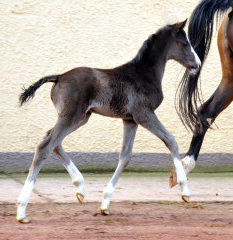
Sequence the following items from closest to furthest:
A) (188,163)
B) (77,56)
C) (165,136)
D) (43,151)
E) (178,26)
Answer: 1. (43,151)
2. (165,136)
3. (178,26)
4. (188,163)
5. (77,56)

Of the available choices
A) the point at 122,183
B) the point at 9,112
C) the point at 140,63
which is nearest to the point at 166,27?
the point at 140,63

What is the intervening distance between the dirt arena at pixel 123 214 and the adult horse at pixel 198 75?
26.6 inches

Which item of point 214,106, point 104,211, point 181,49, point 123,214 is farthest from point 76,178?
point 214,106

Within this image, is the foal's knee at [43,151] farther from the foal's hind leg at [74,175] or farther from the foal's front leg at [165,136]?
the foal's front leg at [165,136]

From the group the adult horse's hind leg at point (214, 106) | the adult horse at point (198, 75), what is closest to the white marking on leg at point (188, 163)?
the adult horse at point (198, 75)

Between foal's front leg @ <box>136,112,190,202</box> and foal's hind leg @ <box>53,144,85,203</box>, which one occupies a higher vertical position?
foal's front leg @ <box>136,112,190,202</box>

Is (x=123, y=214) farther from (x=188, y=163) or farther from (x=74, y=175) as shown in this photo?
(x=188, y=163)

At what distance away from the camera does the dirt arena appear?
4215 millimetres

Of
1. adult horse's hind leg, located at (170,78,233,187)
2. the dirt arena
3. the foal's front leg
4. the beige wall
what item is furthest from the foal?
the beige wall

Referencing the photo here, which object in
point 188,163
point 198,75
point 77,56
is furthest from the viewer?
point 77,56

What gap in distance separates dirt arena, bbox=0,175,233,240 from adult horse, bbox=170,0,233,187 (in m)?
0.68

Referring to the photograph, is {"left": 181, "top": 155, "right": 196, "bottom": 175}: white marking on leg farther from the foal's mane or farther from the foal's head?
the foal's mane

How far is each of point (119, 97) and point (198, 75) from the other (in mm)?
1698

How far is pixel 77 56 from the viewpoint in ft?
24.2
